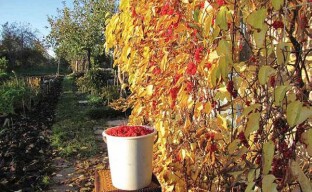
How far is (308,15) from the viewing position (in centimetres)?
171

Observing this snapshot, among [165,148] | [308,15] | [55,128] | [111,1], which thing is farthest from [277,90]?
[111,1]

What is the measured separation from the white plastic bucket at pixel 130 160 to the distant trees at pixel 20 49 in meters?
37.9

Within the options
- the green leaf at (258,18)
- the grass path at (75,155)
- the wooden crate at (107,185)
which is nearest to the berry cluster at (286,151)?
the green leaf at (258,18)

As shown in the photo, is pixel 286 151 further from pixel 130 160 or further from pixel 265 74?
pixel 130 160

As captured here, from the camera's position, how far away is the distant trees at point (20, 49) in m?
40.2

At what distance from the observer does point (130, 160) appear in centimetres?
229

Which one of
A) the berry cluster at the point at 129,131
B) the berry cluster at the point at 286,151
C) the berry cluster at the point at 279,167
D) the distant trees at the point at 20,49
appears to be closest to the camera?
the berry cluster at the point at 286,151

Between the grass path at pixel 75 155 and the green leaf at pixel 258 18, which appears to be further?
the grass path at pixel 75 155

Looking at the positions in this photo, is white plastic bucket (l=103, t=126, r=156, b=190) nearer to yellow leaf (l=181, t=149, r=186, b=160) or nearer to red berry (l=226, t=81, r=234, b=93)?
yellow leaf (l=181, t=149, r=186, b=160)

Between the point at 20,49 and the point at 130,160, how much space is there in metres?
41.9

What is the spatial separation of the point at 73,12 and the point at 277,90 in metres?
22.1

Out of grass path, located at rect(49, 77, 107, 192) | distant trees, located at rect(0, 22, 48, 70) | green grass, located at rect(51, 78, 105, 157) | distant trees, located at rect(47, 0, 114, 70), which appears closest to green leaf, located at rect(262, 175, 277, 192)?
grass path, located at rect(49, 77, 107, 192)

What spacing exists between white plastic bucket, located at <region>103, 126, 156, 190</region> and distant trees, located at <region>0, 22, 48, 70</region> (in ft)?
124

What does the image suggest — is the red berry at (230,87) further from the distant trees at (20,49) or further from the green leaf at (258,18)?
the distant trees at (20,49)
